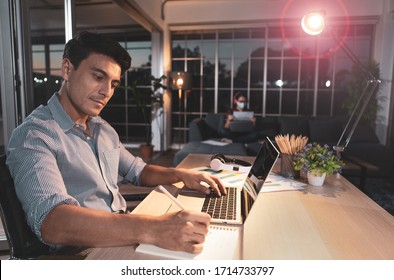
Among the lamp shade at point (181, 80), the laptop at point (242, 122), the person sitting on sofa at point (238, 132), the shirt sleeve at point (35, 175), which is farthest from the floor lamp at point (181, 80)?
the shirt sleeve at point (35, 175)

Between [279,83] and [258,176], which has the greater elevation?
[279,83]

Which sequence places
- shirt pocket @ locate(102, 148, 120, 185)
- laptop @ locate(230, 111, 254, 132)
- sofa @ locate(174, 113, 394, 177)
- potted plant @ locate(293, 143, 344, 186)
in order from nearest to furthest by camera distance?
shirt pocket @ locate(102, 148, 120, 185), potted plant @ locate(293, 143, 344, 186), sofa @ locate(174, 113, 394, 177), laptop @ locate(230, 111, 254, 132)

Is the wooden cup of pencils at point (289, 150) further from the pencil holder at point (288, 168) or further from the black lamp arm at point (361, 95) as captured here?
the black lamp arm at point (361, 95)

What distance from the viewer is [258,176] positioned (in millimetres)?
1055

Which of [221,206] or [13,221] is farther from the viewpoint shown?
[221,206]

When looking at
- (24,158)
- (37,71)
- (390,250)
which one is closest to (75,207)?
Result: (24,158)

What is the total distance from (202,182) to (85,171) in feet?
1.58

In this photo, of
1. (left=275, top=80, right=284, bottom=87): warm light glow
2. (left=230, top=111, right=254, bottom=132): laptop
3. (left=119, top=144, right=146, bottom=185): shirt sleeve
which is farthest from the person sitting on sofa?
(left=119, top=144, right=146, bottom=185): shirt sleeve

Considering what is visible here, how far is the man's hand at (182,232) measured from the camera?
0.70 meters

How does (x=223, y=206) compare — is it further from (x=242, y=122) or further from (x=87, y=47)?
(x=242, y=122)

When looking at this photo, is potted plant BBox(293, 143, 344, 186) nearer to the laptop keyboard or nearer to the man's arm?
the laptop keyboard

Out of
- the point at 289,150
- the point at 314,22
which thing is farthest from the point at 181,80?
the point at 289,150

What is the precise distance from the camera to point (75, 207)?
75cm

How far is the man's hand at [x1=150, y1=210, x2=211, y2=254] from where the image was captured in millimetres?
695
